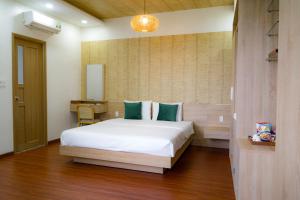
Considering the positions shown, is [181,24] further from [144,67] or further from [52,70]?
[52,70]

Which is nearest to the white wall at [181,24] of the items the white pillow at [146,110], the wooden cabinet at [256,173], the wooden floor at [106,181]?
the white pillow at [146,110]

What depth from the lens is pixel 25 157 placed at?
3857 millimetres

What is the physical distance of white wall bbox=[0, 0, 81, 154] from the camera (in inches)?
150

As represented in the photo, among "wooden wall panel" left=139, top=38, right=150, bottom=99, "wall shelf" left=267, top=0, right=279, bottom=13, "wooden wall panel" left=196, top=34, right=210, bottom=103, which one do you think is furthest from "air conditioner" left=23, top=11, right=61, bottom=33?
"wall shelf" left=267, top=0, right=279, bottom=13

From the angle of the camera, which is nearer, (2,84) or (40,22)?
(2,84)

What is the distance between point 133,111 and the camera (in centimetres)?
488

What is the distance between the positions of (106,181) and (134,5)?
3.50 m

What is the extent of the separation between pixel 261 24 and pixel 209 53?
2.38 meters

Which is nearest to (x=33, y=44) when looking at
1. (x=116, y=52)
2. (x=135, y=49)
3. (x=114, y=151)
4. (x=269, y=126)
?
(x=116, y=52)

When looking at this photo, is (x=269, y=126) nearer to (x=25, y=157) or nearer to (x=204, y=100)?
(x=204, y=100)

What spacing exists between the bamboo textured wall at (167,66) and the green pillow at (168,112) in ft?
1.19

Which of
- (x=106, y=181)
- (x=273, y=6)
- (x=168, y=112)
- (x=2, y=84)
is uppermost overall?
(x=273, y=6)

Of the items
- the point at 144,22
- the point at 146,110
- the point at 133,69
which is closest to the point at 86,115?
the point at 146,110

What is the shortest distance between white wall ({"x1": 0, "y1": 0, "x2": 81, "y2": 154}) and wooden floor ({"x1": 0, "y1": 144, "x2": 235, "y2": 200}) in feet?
3.15
